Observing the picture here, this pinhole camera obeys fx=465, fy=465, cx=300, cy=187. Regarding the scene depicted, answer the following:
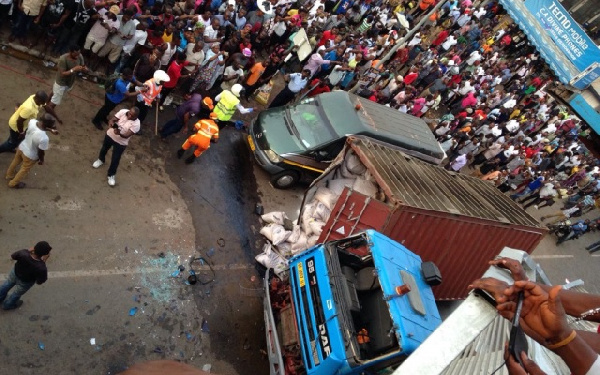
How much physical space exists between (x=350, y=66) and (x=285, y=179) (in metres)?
4.46

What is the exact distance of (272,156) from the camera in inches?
414

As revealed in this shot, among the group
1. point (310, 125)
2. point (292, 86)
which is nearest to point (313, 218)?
point (310, 125)

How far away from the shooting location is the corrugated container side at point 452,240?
8.07 meters

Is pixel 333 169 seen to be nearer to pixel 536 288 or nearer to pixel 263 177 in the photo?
pixel 263 177

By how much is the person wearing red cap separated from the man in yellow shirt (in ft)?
9.12

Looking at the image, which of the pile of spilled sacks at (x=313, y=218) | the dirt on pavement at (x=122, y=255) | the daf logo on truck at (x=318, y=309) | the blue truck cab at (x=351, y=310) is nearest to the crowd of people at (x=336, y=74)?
the dirt on pavement at (x=122, y=255)

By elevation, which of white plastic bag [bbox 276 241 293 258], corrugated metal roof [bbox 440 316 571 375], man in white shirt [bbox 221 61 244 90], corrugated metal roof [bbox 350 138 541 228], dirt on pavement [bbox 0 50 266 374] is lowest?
dirt on pavement [bbox 0 50 266 374]

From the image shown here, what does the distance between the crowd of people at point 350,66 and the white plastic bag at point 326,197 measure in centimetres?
246

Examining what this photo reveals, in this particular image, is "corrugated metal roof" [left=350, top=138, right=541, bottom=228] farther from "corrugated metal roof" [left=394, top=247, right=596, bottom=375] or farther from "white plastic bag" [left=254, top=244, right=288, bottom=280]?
"corrugated metal roof" [left=394, top=247, right=596, bottom=375]

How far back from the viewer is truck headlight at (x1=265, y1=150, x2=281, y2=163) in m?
10.5

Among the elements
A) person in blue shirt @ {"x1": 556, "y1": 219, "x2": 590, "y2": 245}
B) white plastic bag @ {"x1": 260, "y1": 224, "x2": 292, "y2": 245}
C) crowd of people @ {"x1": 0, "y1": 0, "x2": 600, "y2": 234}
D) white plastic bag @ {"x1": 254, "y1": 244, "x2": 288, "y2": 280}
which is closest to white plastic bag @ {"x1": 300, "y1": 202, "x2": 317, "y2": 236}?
white plastic bag @ {"x1": 260, "y1": 224, "x2": 292, "y2": 245}

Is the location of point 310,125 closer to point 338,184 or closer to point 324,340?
point 338,184

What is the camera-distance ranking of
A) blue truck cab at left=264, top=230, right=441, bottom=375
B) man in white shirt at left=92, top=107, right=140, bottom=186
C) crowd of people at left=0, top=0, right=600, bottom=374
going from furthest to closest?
crowd of people at left=0, top=0, right=600, bottom=374
man in white shirt at left=92, top=107, right=140, bottom=186
blue truck cab at left=264, top=230, right=441, bottom=375

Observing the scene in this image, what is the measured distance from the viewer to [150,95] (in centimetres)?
900
